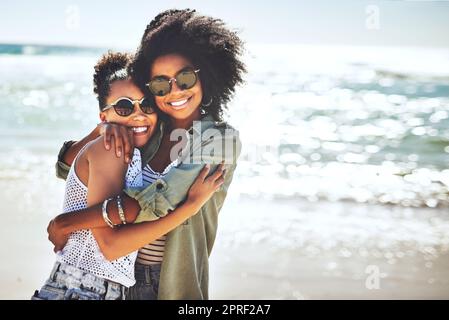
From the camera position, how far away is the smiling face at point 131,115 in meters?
3.24

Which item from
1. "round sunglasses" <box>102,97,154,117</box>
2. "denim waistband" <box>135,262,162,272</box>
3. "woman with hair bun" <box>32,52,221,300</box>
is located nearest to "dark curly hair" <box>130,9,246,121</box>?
"round sunglasses" <box>102,97,154,117</box>

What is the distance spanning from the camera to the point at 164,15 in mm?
3438

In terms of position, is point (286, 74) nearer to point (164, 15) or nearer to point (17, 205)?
point (17, 205)

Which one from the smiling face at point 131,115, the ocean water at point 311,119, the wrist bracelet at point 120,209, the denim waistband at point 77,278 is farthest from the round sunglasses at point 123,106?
the denim waistband at point 77,278

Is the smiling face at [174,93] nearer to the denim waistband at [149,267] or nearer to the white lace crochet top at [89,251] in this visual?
the white lace crochet top at [89,251]

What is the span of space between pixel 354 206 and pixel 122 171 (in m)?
5.14

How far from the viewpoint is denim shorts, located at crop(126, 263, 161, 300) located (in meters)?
3.11

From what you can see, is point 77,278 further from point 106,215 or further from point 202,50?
point 202,50

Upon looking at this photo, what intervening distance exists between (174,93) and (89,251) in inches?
33.8

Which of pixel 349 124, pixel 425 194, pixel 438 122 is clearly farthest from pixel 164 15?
pixel 438 122

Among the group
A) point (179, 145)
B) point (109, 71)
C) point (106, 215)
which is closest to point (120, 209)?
point (106, 215)

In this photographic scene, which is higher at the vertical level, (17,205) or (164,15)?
(164,15)

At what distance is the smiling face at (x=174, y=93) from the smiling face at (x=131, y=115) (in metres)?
0.11

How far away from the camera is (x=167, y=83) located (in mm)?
3303
